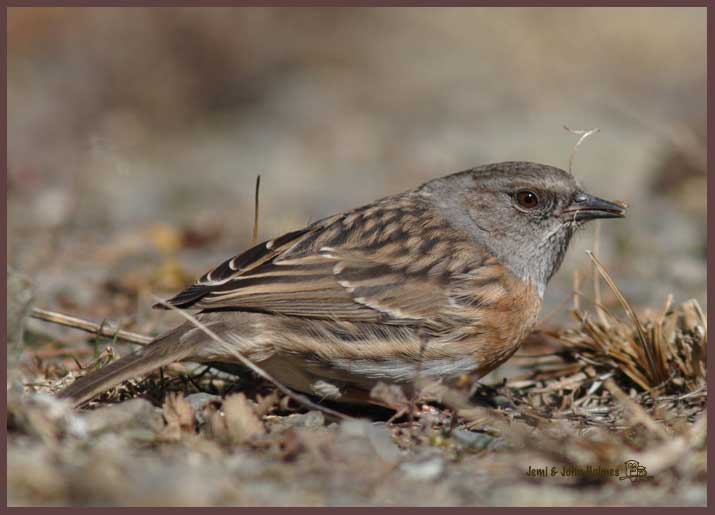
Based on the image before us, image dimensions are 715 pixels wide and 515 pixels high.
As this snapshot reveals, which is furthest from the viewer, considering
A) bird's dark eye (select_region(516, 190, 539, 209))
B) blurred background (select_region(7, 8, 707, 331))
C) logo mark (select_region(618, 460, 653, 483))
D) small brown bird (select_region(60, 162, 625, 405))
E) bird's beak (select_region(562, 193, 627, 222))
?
blurred background (select_region(7, 8, 707, 331))

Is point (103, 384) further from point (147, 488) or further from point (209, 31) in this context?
point (209, 31)

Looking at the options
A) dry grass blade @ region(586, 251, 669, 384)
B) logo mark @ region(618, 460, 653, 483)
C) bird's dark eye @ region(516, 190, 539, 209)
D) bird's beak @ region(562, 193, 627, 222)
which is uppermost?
bird's dark eye @ region(516, 190, 539, 209)

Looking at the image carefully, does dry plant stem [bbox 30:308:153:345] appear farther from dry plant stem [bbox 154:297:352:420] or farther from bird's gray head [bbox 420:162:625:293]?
bird's gray head [bbox 420:162:625:293]

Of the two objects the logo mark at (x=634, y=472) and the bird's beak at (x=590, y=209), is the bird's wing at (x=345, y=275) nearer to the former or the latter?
the bird's beak at (x=590, y=209)

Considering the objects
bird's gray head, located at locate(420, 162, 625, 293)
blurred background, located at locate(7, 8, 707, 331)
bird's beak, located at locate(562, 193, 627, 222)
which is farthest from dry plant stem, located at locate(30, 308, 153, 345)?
bird's beak, located at locate(562, 193, 627, 222)

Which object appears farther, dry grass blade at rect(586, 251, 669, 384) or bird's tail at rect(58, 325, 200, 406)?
dry grass blade at rect(586, 251, 669, 384)

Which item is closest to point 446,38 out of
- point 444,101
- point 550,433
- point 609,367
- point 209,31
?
point 444,101

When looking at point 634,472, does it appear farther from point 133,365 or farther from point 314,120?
point 314,120

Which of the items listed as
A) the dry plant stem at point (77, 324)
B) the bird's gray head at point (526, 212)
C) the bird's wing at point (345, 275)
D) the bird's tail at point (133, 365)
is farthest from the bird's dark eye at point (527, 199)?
the dry plant stem at point (77, 324)
